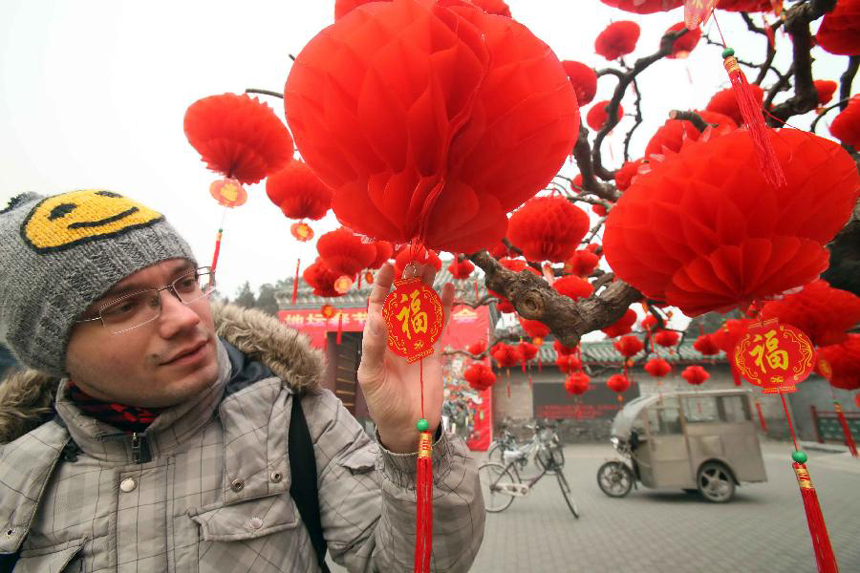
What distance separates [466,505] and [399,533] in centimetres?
15

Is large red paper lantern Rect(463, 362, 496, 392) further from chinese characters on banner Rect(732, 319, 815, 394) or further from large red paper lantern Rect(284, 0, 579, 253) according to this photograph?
large red paper lantern Rect(284, 0, 579, 253)

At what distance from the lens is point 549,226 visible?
7.04 feet

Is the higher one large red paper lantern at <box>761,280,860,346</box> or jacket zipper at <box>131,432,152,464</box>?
large red paper lantern at <box>761,280,860,346</box>

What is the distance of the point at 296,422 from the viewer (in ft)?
3.70

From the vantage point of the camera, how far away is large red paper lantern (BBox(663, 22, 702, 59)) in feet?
7.23

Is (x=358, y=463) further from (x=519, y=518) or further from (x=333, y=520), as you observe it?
(x=519, y=518)

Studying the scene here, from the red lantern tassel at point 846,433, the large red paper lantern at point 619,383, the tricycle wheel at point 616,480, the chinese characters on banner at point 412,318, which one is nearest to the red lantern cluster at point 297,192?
the chinese characters on banner at point 412,318

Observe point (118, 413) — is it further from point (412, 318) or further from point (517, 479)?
point (517, 479)

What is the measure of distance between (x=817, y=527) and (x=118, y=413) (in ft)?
4.74

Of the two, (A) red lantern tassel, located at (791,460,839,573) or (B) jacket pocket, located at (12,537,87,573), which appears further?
(B) jacket pocket, located at (12,537,87,573)

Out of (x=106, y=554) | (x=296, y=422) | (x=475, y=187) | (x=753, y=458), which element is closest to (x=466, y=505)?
(x=296, y=422)

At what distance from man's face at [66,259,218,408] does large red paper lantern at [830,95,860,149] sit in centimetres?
241

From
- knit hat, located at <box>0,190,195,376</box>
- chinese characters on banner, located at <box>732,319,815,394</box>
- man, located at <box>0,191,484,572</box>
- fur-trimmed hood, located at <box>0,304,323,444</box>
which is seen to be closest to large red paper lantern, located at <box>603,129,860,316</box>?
chinese characters on banner, located at <box>732,319,815,394</box>

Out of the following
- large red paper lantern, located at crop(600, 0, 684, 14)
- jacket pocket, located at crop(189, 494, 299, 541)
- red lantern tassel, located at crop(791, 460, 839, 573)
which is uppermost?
large red paper lantern, located at crop(600, 0, 684, 14)
